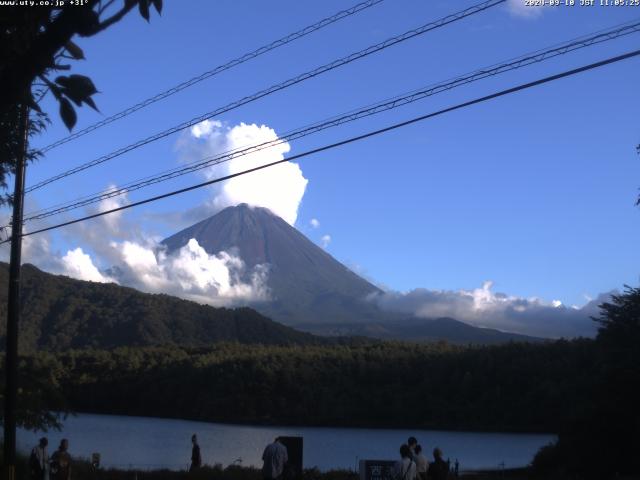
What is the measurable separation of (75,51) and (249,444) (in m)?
52.6

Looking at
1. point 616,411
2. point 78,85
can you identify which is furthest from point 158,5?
point 616,411

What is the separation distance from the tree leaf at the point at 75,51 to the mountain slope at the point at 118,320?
113 meters

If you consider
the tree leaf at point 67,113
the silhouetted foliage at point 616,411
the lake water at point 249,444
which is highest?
the tree leaf at point 67,113

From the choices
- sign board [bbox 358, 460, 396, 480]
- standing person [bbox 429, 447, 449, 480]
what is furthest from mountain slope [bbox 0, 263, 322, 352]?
standing person [bbox 429, 447, 449, 480]

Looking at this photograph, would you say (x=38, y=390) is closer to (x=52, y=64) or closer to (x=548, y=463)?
(x=52, y=64)

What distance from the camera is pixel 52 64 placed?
3.69m

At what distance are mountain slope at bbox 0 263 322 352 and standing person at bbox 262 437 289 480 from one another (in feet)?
341

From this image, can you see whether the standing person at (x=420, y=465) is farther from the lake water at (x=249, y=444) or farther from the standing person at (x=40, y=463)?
the lake water at (x=249, y=444)

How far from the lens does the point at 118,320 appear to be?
144m

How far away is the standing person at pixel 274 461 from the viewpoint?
41.5 feet

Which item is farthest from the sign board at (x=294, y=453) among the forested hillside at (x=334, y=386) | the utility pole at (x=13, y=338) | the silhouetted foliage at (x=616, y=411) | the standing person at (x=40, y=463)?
the forested hillside at (x=334, y=386)

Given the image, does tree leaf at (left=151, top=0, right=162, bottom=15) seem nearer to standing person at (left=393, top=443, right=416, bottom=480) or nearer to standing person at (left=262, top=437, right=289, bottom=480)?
standing person at (left=393, top=443, right=416, bottom=480)

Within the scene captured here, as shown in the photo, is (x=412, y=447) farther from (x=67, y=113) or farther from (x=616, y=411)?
(x=616, y=411)

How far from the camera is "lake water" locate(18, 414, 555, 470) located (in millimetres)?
42688
